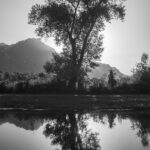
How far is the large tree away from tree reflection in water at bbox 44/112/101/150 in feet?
72.8

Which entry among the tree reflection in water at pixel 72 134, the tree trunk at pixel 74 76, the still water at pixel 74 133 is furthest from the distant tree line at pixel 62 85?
the tree reflection in water at pixel 72 134

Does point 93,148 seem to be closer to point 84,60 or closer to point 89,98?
point 89,98

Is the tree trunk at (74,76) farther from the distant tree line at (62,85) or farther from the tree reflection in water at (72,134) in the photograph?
the tree reflection in water at (72,134)

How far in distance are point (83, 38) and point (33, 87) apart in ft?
36.8

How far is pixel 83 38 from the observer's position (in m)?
40.8

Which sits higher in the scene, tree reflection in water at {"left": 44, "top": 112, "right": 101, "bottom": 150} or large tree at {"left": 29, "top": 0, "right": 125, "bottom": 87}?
large tree at {"left": 29, "top": 0, "right": 125, "bottom": 87}

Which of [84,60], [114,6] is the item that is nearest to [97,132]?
[84,60]

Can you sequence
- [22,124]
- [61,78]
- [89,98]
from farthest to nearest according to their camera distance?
[61,78], [89,98], [22,124]

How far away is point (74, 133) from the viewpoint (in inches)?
497

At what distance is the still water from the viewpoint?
10078 mm

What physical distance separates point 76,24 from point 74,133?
29.2 metres

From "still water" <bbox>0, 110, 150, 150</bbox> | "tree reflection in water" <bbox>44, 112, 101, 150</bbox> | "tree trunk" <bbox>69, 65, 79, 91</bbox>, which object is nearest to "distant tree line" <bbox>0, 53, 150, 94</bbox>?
"tree trunk" <bbox>69, 65, 79, 91</bbox>

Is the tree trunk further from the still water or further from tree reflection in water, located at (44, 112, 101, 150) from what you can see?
tree reflection in water, located at (44, 112, 101, 150)

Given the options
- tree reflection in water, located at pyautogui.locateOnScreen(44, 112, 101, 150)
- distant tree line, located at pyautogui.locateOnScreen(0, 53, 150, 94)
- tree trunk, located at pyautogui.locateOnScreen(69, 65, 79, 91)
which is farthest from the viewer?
tree trunk, located at pyautogui.locateOnScreen(69, 65, 79, 91)
